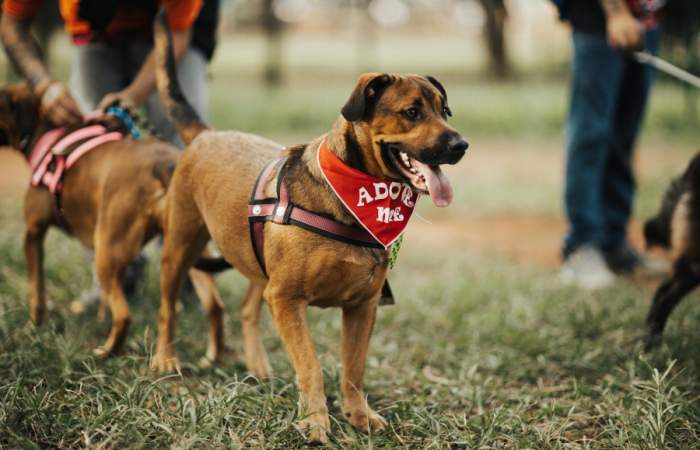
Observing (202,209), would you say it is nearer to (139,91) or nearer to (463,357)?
(139,91)

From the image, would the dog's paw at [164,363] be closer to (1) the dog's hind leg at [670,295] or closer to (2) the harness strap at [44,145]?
(2) the harness strap at [44,145]

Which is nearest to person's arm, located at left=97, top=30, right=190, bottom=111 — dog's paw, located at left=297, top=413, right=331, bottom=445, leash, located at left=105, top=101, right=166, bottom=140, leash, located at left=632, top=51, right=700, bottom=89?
leash, located at left=105, top=101, right=166, bottom=140

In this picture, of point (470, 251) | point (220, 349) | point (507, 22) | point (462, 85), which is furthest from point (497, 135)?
point (507, 22)

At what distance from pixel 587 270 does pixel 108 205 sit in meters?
3.53

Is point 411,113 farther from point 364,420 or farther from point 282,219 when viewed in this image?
point 364,420

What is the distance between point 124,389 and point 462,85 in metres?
22.2

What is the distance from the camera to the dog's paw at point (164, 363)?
3600 mm

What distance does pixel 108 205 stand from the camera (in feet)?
12.0

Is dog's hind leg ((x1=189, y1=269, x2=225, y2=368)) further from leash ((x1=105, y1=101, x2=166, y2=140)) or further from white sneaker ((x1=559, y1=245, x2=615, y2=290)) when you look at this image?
white sneaker ((x1=559, y1=245, x2=615, y2=290))

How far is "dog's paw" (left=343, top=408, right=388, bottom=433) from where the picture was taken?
2980mm

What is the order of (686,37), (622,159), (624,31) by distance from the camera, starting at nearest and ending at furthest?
(624,31) < (622,159) < (686,37)

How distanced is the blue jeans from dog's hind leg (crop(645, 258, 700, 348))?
1.45 metres

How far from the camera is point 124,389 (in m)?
3.06

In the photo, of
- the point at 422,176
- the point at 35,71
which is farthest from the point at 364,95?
the point at 35,71
